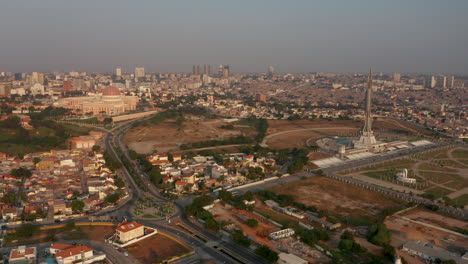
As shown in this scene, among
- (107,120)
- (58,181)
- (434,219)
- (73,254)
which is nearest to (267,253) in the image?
(73,254)

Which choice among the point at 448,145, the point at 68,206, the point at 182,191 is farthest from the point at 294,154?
the point at 68,206

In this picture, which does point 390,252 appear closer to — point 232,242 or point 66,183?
point 232,242

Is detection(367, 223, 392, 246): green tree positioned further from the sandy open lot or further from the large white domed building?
the large white domed building

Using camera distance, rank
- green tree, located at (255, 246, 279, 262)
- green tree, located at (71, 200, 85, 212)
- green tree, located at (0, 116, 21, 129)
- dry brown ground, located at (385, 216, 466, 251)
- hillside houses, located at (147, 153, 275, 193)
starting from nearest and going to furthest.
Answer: green tree, located at (255, 246, 279, 262), dry brown ground, located at (385, 216, 466, 251), green tree, located at (71, 200, 85, 212), hillside houses, located at (147, 153, 275, 193), green tree, located at (0, 116, 21, 129)

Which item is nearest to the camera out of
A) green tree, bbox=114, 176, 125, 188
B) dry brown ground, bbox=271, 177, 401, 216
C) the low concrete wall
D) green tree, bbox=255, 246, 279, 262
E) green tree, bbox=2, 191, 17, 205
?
green tree, bbox=255, 246, 279, 262

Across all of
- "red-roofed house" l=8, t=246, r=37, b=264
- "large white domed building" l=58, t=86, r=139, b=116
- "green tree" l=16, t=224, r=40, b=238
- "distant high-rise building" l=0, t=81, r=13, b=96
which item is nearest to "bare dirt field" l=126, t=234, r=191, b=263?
"red-roofed house" l=8, t=246, r=37, b=264

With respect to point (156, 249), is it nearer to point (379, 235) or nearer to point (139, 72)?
point (379, 235)
